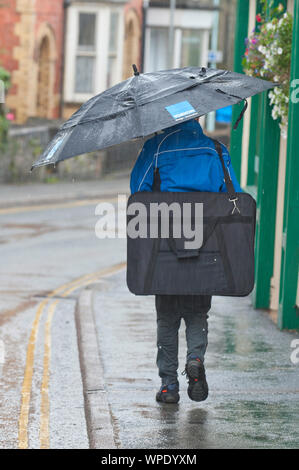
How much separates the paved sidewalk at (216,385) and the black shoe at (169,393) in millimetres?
54

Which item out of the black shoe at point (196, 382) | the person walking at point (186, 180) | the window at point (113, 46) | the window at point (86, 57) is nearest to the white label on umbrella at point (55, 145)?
the person walking at point (186, 180)

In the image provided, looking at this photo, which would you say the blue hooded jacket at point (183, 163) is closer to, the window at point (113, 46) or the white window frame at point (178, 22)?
the window at point (113, 46)

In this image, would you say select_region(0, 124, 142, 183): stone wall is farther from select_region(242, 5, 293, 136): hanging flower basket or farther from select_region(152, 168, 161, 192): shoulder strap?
select_region(152, 168, 161, 192): shoulder strap

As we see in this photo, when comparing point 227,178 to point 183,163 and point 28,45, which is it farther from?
point 28,45

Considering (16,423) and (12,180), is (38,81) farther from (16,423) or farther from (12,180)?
(16,423)

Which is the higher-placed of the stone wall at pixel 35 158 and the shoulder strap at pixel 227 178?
the shoulder strap at pixel 227 178

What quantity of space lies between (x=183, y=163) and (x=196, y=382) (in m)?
1.33

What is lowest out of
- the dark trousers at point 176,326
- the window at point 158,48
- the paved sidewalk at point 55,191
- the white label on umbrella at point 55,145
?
the paved sidewalk at point 55,191

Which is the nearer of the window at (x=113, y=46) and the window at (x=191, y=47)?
the window at (x=113, y=46)

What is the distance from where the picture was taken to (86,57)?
32750 millimetres

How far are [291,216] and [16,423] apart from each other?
3.38 metres

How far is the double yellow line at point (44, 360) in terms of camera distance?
6.52m

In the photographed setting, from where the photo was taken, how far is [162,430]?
20.8 ft

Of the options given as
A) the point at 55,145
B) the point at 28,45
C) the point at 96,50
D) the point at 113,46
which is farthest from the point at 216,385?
the point at 113,46
